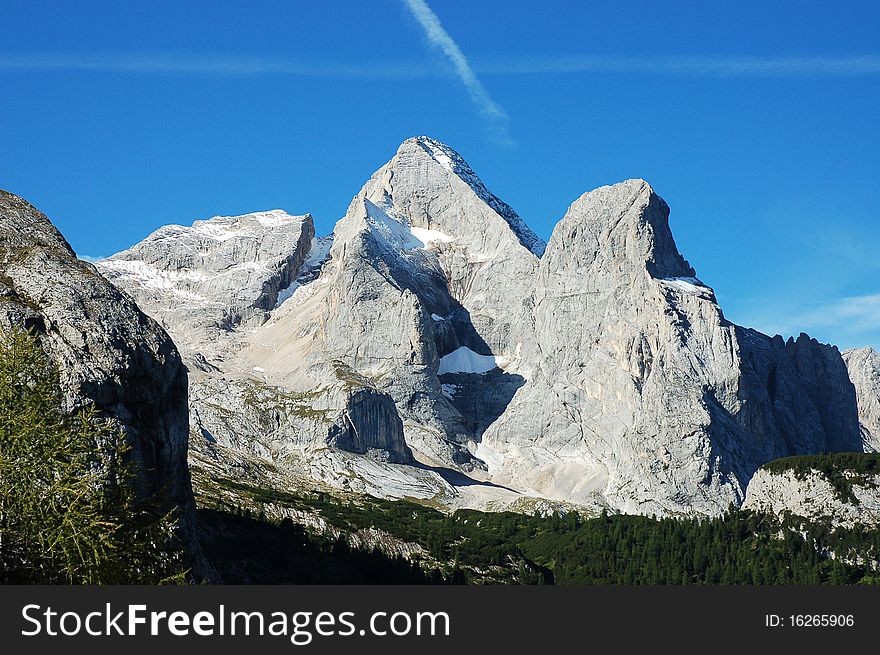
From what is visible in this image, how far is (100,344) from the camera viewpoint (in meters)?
63.3

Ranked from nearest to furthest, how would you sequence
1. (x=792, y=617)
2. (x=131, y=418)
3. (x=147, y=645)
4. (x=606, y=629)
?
(x=147, y=645)
(x=606, y=629)
(x=792, y=617)
(x=131, y=418)

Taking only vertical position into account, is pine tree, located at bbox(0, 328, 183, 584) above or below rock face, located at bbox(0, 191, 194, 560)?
below

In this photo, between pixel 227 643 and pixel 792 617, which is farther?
pixel 792 617

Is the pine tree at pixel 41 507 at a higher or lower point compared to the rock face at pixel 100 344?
lower

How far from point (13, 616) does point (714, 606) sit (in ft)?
70.4

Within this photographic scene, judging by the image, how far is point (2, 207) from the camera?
75.8 m

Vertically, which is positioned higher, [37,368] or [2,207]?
[2,207]

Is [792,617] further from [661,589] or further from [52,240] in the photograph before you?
[52,240]

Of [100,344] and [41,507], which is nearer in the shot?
[41,507]

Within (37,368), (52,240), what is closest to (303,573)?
(52,240)

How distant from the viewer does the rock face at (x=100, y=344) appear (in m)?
61.2

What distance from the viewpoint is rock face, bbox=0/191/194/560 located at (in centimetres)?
6122

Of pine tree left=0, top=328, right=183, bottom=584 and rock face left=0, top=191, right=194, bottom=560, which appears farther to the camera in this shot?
rock face left=0, top=191, right=194, bottom=560

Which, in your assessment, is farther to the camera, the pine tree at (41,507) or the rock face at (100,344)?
the rock face at (100,344)
